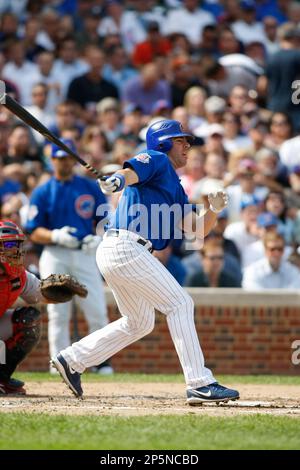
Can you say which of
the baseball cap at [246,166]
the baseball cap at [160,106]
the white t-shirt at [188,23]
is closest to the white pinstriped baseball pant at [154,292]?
the baseball cap at [246,166]

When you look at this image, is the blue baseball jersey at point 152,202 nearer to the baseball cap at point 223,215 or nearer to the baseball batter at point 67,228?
the baseball batter at point 67,228

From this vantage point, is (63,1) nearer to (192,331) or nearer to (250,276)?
(250,276)

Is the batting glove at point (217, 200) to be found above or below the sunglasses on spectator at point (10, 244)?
above

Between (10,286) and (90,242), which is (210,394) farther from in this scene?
(90,242)

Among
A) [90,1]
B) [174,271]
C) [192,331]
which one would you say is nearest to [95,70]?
[90,1]

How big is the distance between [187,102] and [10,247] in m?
7.68

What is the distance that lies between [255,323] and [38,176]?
3.33 metres

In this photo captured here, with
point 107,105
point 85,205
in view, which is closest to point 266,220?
point 85,205

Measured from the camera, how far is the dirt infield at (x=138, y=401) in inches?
292

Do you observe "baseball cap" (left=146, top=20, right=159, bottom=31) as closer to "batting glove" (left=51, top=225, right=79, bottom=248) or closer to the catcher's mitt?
"batting glove" (left=51, top=225, right=79, bottom=248)

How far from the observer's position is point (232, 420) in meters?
6.82

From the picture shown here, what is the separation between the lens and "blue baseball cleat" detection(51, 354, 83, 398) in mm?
7945


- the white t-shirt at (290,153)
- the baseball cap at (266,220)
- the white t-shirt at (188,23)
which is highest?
the white t-shirt at (188,23)

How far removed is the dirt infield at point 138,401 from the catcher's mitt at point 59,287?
2.37 ft
